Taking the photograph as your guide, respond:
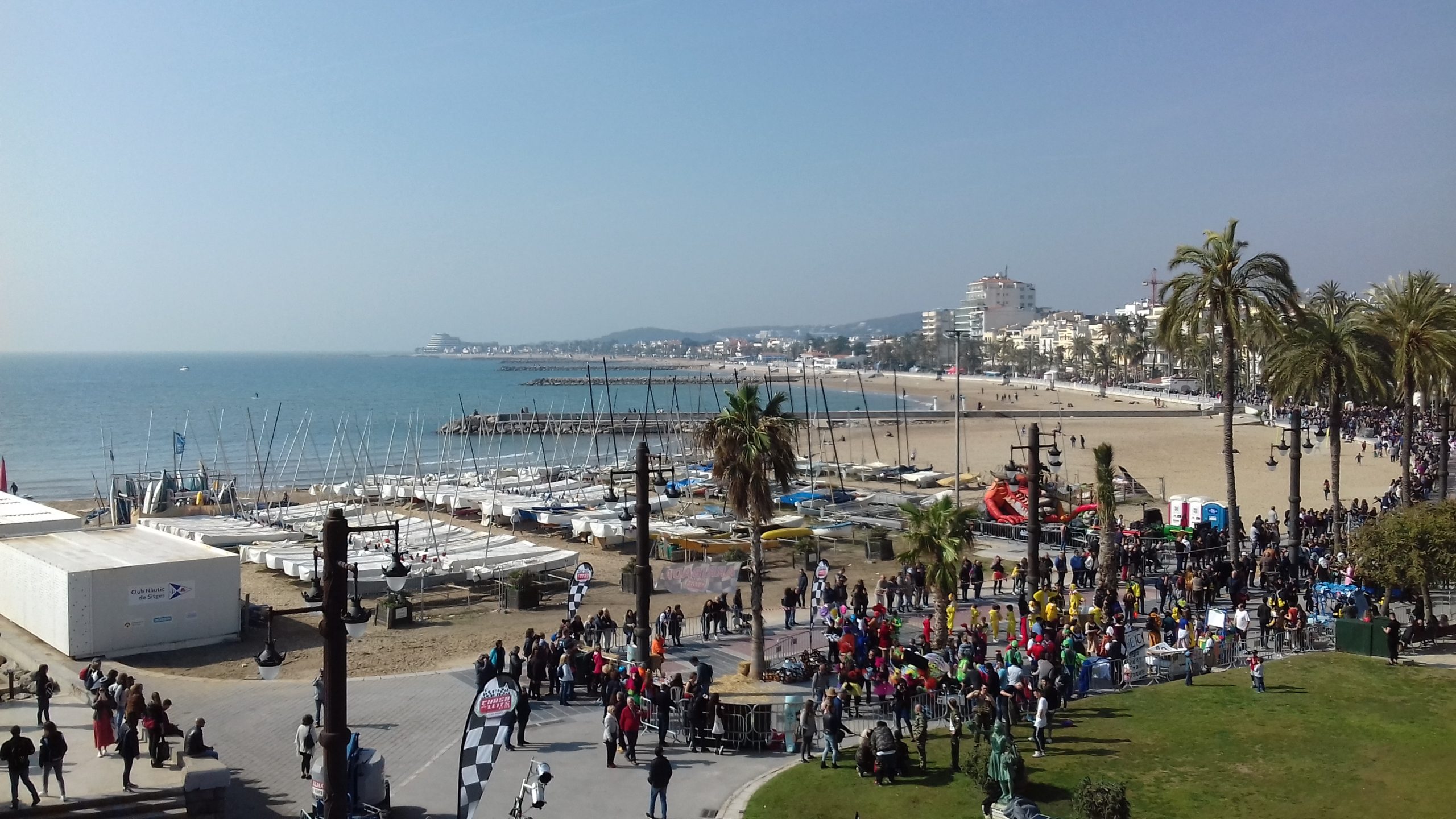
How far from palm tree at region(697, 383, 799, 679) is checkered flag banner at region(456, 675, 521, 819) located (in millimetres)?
9543

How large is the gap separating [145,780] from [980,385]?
587 ft

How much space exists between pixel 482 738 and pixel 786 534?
103 ft

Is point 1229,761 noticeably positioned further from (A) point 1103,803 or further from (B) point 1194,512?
(B) point 1194,512

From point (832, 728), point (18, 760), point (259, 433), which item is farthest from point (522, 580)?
point (259, 433)

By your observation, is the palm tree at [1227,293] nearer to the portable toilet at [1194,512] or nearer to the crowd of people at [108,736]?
the portable toilet at [1194,512]

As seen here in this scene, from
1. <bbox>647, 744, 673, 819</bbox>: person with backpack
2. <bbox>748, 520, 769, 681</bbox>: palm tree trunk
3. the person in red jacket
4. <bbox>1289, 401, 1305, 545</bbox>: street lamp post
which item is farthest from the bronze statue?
<bbox>1289, 401, 1305, 545</bbox>: street lamp post

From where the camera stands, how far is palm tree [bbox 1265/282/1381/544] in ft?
95.6

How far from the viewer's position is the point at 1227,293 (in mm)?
27656

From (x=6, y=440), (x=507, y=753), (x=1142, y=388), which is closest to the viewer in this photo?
(x=507, y=753)

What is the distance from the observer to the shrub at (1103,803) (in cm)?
1142

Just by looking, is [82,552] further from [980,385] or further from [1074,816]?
[980,385]

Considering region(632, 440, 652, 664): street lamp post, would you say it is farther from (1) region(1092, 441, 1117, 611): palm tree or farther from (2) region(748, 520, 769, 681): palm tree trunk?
(1) region(1092, 441, 1117, 611): palm tree

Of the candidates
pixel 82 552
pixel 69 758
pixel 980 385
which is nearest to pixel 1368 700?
pixel 69 758

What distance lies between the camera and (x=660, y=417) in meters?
128
